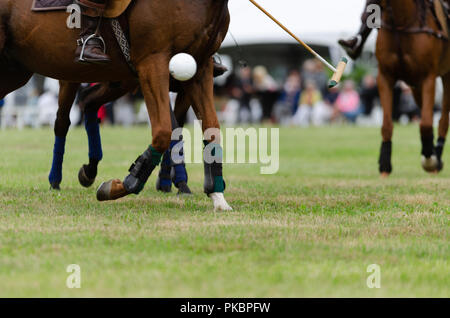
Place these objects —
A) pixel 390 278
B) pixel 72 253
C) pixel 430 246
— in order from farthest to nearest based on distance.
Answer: pixel 430 246
pixel 72 253
pixel 390 278

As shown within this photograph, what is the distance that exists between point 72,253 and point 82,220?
1342 mm

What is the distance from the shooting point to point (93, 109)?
9227mm

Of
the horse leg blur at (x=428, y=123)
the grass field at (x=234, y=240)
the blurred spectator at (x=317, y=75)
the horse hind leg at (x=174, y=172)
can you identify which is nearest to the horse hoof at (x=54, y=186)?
the grass field at (x=234, y=240)

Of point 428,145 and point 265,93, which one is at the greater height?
point 265,93

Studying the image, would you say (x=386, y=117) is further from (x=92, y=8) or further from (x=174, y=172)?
(x=92, y=8)

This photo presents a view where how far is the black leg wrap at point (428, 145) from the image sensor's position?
1125 cm

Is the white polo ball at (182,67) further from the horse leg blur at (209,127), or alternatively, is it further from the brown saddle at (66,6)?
the brown saddle at (66,6)

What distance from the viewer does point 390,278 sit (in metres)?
4.72

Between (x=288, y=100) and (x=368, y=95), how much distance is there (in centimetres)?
301

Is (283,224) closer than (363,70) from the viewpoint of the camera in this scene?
Yes

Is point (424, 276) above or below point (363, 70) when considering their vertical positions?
below


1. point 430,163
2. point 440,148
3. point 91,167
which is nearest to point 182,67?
point 91,167

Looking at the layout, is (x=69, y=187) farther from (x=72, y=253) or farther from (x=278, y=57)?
(x=278, y=57)

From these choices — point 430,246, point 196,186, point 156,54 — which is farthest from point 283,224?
point 196,186
